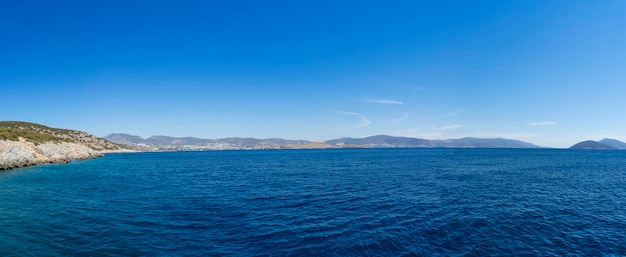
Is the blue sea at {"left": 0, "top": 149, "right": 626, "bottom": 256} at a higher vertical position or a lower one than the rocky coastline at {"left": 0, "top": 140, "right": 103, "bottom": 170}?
lower

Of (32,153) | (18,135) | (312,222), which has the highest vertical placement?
(18,135)

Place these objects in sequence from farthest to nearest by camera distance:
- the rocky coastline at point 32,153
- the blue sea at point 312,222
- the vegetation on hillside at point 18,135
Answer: the vegetation on hillside at point 18,135, the rocky coastline at point 32,153, the blue sea at point 312,222

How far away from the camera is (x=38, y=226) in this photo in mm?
27438

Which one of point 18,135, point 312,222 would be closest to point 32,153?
point 18,135

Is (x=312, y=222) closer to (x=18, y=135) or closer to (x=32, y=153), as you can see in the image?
(x=32, y=153)

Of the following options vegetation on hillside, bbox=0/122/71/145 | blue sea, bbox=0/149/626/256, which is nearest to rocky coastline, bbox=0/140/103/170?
vegetation on hillside, bbox=0/122/71/145

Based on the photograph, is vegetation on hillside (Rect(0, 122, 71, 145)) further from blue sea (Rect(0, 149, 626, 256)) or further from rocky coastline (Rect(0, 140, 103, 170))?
blue sea (Rect(0, 149, 626, 256))

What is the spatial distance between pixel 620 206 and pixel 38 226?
65.4 meters

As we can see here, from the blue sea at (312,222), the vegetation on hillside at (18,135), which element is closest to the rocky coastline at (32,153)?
the vegetation on hillside at (18,135)

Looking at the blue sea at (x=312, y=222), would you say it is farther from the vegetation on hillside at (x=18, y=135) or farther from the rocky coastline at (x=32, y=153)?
the vegetation on hillside at (x=18, y=135)

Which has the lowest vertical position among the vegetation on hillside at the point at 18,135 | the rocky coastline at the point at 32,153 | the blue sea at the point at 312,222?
the blue sea at the point at 312,222

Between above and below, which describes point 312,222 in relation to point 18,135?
below

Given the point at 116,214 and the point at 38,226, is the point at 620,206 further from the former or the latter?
the point at 38,226

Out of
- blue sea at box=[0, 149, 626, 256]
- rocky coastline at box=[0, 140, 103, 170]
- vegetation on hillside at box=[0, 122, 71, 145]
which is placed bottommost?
blue sea at box=[0, 149, 626, 256]
